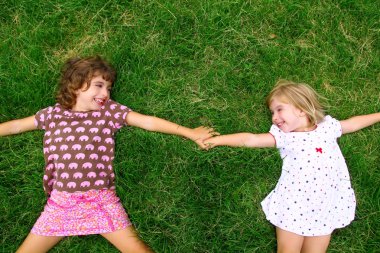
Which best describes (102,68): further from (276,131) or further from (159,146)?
(276,131)

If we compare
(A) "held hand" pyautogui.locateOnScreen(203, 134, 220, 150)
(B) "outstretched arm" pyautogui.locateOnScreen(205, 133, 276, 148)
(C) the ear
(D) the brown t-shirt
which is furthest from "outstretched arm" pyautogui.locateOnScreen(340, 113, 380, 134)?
(D) the brown t-shirt

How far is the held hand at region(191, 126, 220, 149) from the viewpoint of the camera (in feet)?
11.1

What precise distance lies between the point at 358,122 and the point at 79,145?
2.40m

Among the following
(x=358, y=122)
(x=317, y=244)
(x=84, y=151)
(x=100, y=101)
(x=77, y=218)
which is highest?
(x=100, y=101)

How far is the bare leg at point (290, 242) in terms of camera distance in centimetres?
316

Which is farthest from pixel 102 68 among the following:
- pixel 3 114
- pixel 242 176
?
pixel 242 176

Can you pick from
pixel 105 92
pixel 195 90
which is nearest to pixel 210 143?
pixel 195 90

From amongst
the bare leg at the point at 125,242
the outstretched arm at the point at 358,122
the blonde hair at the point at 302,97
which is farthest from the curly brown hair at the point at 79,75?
the outstretched arm at the point at 358,122

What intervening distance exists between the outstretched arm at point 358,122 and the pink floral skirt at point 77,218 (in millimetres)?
2075

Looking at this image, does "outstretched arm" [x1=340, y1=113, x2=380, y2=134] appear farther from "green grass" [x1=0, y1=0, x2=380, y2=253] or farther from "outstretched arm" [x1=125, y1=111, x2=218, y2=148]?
"outstretched arm" [x1=125, y1=111, x2=218, y2=148]

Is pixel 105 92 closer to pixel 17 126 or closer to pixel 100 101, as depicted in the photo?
pixel 100 101

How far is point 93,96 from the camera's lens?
331 cm

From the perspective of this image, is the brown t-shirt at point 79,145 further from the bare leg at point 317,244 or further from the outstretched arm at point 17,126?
the bare leg at point 317,244

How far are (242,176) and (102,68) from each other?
1.54 m
